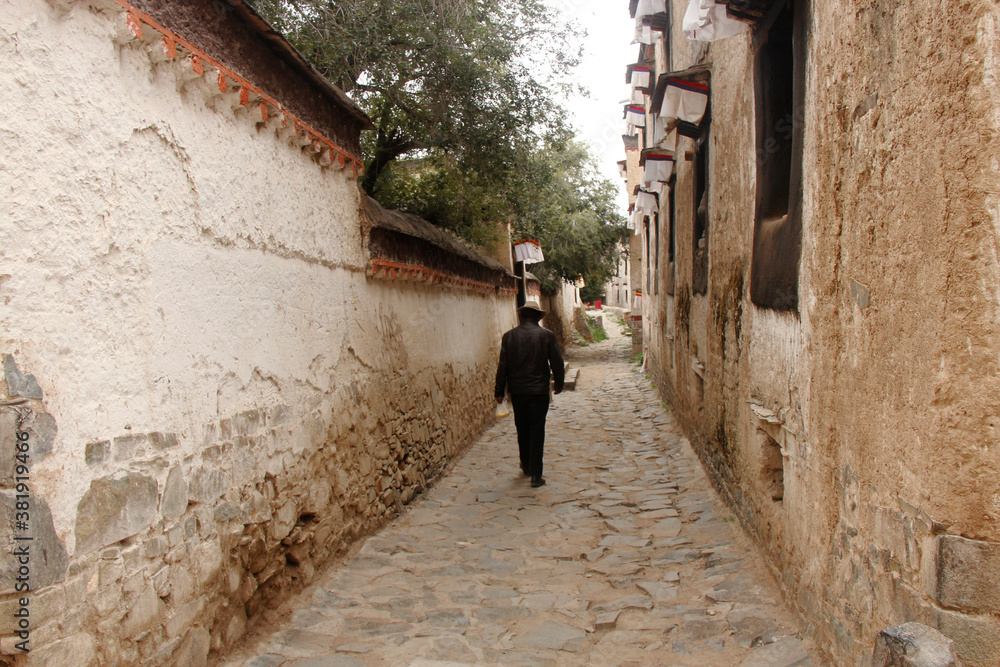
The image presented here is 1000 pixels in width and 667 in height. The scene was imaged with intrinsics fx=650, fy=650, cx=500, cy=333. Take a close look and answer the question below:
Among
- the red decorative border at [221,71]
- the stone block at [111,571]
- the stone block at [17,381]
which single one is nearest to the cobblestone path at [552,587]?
the stone block at [111,571]

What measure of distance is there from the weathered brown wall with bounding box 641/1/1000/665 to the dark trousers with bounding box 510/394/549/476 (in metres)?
2.88

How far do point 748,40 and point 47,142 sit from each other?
156 inches

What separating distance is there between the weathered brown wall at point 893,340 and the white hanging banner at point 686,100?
2900 millimetres

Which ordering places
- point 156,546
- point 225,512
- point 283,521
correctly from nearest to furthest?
point 156,546
point 225,512
point 283,521

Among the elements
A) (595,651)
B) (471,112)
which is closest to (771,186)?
(595,651)

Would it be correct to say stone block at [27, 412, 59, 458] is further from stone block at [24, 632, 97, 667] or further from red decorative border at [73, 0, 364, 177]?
red decorative border at [73, 0, 364, 177]

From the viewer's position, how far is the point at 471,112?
22.6 ft

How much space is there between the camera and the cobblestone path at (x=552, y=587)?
305 cm

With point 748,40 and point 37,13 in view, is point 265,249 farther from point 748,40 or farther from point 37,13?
point 748,40

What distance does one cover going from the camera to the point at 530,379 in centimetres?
635

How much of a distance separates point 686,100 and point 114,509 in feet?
17.5

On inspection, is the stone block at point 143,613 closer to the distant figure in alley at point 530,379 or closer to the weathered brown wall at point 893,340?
the weathered brown wall at point 893,340

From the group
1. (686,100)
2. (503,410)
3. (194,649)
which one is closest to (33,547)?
(194,649)

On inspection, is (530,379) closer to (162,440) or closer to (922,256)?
(162,440)
